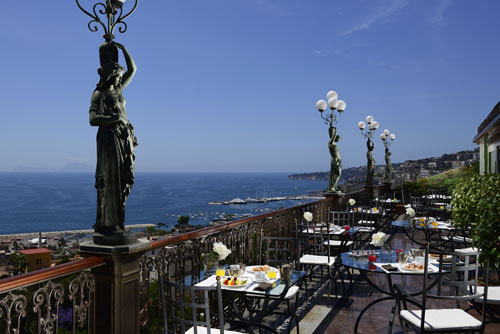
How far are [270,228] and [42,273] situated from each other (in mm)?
4018

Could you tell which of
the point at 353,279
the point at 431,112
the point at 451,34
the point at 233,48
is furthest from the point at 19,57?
the point at 353,279

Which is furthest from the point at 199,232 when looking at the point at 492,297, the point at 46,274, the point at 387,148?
the point at 387,148

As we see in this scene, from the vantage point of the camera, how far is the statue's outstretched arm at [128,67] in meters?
2.90

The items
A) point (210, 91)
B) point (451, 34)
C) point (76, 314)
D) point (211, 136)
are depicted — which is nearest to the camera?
point (76, 314)

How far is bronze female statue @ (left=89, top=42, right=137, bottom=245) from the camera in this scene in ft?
8.65

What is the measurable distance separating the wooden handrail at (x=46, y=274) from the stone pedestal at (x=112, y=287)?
8 cm

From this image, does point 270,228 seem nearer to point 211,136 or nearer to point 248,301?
point 248,301

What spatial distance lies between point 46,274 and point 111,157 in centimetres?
87

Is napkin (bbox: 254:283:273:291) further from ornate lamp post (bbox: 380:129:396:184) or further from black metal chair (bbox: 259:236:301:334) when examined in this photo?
ornate lamp post (bbox: 380:129:396:184)

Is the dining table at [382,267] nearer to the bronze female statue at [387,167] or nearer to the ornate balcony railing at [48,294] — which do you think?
the ornate balcony railing at [48,294]

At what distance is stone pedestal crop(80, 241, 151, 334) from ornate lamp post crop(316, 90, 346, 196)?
743 centimetres

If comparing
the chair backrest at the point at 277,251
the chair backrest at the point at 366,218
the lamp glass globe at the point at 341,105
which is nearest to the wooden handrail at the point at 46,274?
the chair backrest at the point at 277,251

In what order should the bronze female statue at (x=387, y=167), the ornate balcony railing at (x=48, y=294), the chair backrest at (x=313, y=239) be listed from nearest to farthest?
the ornate balcony railing at (x=48, y=294)
the chair backrest at (x=313, y=239)
the bronze female statue at (x=387, y=167)

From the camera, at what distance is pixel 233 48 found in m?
27.5
